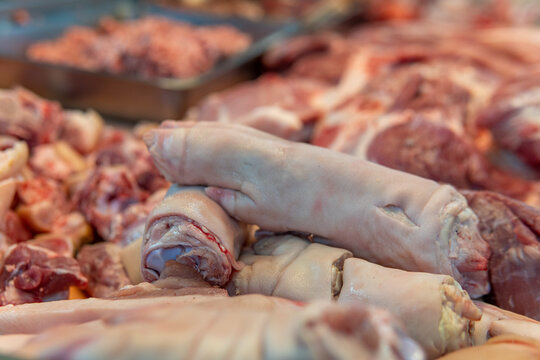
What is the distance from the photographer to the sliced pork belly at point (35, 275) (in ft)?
5.97

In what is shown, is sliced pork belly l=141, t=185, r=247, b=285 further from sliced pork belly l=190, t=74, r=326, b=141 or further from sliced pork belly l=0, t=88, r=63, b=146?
sliced pork belly l=0, t=88, r=63, b=146

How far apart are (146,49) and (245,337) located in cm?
325

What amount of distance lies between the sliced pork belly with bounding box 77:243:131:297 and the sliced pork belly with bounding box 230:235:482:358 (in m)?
0.53

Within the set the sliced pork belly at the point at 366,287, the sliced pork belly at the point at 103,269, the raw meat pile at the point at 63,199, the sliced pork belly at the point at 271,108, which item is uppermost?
the sliced pork belly at the point at 271,108

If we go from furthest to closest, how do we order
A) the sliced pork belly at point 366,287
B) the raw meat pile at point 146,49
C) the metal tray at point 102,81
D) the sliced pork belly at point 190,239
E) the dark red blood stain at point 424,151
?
the raw meat pile at point 146,49
the metal tray at point 102,81
the dark red blood stain at point 424,151
the sliced pork belly at point 190,239
the sliced pork belly at point 366,287

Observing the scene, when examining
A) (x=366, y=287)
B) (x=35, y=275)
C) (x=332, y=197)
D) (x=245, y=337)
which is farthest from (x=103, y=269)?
(x=245, y=337)

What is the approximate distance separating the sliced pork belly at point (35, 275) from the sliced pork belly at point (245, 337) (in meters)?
0.81

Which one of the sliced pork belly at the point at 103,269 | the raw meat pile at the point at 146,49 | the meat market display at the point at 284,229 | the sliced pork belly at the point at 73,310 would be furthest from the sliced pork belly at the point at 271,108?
the sliced pork belly at the point at 73,310

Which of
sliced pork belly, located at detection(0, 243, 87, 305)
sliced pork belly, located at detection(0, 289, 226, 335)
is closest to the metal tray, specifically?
sliced pork belly, located at detection(0, 243, 87, 305)

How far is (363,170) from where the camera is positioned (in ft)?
5.43

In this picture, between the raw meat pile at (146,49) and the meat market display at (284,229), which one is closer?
the meat market display at (284,229)

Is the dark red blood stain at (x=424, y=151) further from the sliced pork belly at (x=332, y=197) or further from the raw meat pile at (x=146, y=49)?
the raw meat pile at (x=146, y=49)

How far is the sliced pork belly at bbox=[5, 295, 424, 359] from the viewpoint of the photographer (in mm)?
967

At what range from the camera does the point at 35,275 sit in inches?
72.3
